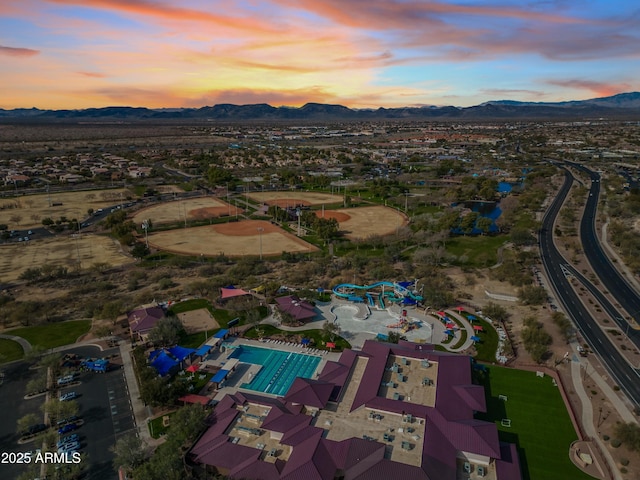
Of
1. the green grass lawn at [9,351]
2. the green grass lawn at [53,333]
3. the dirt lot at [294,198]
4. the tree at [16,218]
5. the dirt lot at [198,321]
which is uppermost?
the tree at [16,218]

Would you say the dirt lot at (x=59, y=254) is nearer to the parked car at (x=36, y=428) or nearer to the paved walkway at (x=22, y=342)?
the paved walkway at (x=22, y=342)

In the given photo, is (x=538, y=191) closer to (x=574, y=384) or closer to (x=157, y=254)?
(x=574, y=384)

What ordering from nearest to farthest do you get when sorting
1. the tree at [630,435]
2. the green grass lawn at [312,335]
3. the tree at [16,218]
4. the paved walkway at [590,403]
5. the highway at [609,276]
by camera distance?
1. the tree at [630,435]
2. the paved walkway at [590,403]
3. the green grass lawn at [312,335]
4. the highway at [609,276]
5. the tree at [16,218]

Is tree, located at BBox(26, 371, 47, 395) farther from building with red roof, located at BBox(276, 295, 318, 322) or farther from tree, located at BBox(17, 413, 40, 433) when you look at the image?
building with red roof, located at BBox(276, 295, 318, 322)

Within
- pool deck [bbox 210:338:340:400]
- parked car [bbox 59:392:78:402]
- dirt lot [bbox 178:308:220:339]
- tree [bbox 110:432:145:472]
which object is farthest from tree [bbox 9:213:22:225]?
tree [bbox 110:432:145:472]

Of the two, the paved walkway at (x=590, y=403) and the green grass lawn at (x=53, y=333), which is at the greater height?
the green grass lawn at (x=53, y=333)

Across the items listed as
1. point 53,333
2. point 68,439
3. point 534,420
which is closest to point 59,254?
point 53,333

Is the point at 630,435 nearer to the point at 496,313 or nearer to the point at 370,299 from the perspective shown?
the point at 496,313

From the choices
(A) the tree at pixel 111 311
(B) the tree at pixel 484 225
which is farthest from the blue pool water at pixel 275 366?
(B) the tree at pixel 484 225
